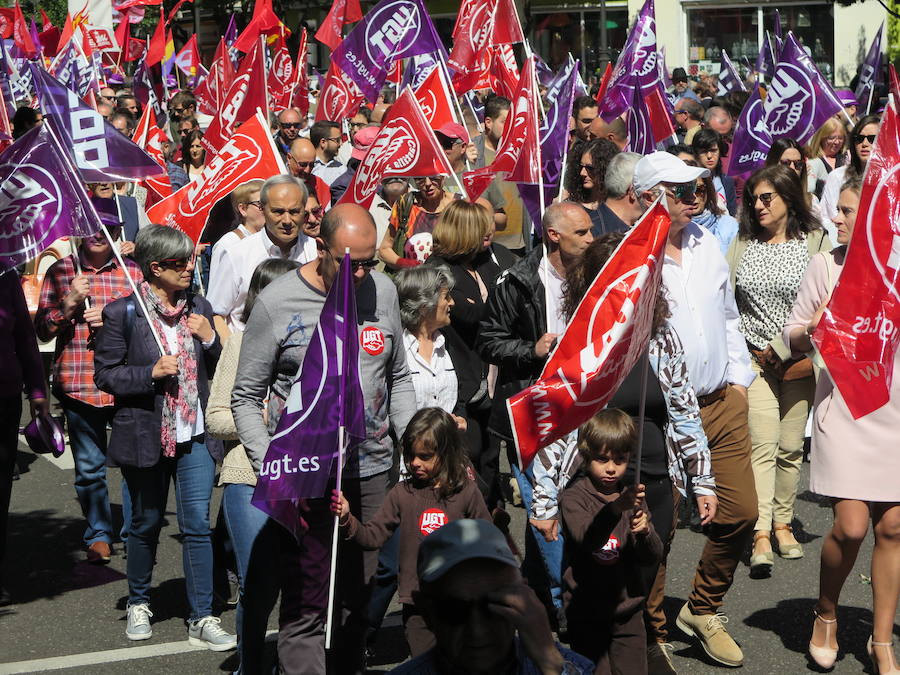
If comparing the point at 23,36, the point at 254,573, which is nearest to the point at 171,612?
the point at 254,573

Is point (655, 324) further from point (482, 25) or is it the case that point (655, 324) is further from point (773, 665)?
point (482, 25)

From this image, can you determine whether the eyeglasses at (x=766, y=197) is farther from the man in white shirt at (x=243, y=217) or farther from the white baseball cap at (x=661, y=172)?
the man in white shirt at (x=243, y=217)

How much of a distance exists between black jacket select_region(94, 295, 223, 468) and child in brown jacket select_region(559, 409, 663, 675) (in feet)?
6.15

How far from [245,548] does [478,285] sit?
96.2 inches

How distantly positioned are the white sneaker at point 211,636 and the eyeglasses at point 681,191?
270cm

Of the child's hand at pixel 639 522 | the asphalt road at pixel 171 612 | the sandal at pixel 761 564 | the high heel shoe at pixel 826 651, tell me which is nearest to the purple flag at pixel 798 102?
the asphalt road at pixel 171 612

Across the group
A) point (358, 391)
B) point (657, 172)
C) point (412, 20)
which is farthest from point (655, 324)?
point (412, 20)

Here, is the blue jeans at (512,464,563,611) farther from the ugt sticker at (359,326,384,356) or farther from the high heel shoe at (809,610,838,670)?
the high heel shoe at (809,610,838,670)

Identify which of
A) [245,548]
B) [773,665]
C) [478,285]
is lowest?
[773,665]

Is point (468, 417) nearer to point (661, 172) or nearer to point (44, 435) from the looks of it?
point (661, 172)

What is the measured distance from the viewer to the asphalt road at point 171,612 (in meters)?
5.71

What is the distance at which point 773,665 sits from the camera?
5.53m

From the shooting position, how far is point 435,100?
959cm

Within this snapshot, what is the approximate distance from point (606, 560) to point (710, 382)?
1134 millimetres
